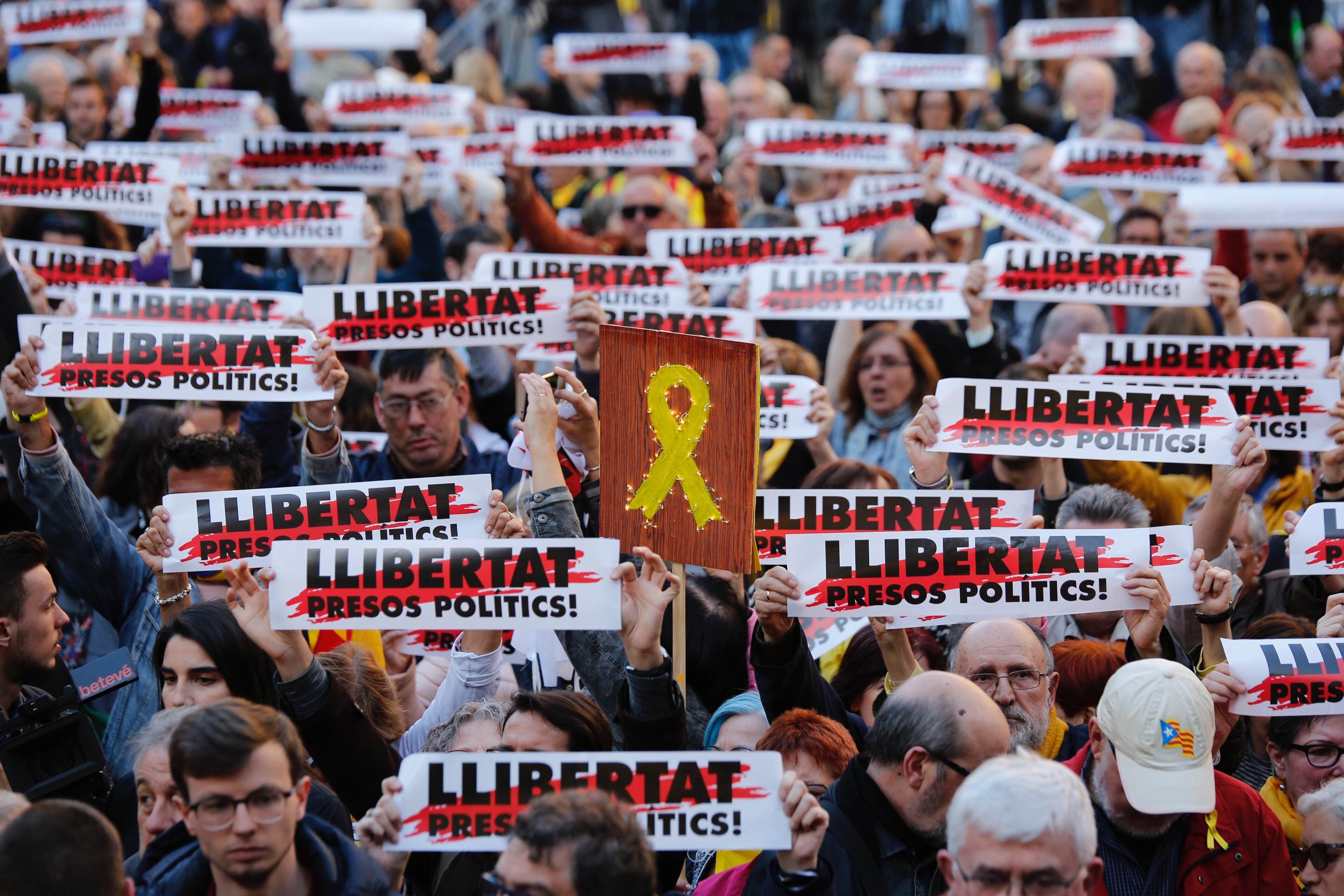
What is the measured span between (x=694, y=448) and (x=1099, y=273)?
3.74 m

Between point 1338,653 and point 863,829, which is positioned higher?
point 1338,653

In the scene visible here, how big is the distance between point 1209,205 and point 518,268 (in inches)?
156

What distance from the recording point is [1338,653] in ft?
14.6

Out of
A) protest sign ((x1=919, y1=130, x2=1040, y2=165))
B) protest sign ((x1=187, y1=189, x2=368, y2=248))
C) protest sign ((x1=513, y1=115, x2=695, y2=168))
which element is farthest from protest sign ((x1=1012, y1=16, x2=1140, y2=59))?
protest sign ((x1=187, y1=189, x2=368, y2=248))

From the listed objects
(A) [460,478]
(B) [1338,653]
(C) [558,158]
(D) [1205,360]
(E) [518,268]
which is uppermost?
(C) [558,158]

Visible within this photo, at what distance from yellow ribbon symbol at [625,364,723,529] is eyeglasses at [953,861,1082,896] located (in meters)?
1.57

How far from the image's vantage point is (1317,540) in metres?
5.18

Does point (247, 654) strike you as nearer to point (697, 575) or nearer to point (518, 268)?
point (697, 575)

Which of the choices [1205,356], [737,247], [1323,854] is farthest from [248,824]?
[737,247]

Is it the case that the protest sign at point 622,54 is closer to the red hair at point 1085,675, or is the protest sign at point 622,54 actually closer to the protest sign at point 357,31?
the protest sign at point 357,31

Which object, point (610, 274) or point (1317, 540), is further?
point (610, 274)

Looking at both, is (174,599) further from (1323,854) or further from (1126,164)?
(1126,164)

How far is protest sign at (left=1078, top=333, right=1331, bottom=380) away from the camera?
21.7ft

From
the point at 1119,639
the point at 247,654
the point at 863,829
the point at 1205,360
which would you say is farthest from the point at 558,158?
the point at 863,829
